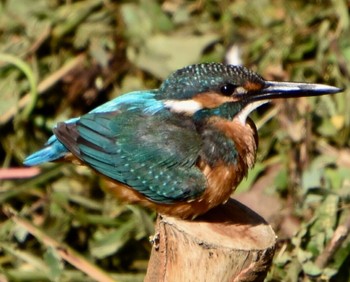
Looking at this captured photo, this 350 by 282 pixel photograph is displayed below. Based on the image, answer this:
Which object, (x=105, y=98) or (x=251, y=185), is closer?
(x=251, y=185)

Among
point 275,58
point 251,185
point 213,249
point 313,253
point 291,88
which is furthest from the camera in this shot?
point 275,58

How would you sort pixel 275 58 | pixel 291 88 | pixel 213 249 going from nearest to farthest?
pixel 213 249, pixel 291 88, pixel 275 58

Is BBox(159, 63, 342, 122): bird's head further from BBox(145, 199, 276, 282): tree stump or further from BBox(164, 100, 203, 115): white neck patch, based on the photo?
BBox(145, 199, 276, 282): tree stump

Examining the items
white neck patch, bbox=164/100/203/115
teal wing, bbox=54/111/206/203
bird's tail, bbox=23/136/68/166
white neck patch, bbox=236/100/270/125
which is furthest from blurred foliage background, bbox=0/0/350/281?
white neck patch, bbox=164/100/203/115

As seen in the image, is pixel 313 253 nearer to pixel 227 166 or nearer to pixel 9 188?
pixel 227 166

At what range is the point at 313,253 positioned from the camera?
15.0ft

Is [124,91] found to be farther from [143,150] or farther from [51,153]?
[143,150]

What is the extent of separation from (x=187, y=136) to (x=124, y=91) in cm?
211

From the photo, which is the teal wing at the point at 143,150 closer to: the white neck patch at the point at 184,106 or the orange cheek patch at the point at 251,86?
the white neck patch at the point at 184,106

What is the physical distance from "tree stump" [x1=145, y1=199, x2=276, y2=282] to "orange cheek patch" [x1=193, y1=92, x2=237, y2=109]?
1.34 ft

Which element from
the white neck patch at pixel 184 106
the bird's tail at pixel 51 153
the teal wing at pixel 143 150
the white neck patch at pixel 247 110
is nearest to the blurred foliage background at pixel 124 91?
the bird's tail at pixel 51 153

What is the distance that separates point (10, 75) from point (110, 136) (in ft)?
6.78

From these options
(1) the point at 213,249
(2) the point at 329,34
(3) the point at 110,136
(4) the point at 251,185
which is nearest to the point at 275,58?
(2) the point at 329,34

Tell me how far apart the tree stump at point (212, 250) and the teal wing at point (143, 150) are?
0.48 ft
